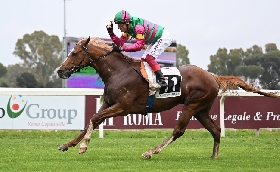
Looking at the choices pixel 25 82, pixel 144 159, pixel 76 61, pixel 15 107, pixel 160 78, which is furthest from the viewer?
pixel 25 82

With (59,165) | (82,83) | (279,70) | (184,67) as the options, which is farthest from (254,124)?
(279,70)

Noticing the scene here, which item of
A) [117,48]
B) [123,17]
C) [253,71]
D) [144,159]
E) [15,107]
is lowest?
[144,159]

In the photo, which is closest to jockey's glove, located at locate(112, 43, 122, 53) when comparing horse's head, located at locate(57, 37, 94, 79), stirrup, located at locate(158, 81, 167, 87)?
horse's head, located at locate(57, 37, 94, 79)

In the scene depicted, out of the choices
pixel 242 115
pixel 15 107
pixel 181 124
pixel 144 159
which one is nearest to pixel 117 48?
pixel 181 124

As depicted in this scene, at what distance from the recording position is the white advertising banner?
15258 mm

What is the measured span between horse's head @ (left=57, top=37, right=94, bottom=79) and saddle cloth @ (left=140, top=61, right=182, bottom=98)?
83cm

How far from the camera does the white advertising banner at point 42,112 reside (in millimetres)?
15258

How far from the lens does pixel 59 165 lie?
8.24 m

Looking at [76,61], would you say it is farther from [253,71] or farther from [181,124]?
[253,71]

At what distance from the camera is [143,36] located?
9.40 m

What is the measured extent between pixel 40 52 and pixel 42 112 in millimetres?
69532

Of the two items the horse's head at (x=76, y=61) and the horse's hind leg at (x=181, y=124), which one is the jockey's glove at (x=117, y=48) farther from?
the horse's hind leg at (x=181, y=124)

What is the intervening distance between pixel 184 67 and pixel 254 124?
685 cm

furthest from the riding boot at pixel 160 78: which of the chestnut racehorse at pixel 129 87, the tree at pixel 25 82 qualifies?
the tree at pixel 25 82
